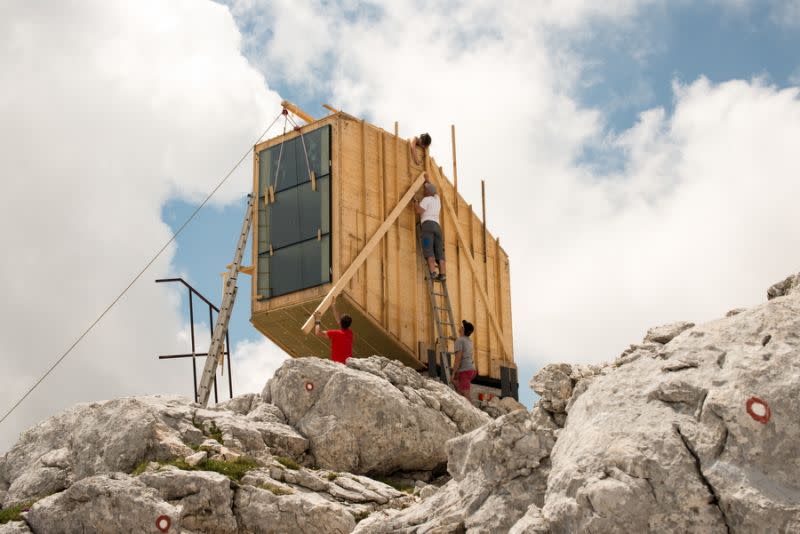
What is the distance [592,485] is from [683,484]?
1.99 feet

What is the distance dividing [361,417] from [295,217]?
624cm

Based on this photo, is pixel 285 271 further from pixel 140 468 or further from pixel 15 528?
pixel 15 528

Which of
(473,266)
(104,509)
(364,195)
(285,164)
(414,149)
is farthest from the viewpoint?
(473,266)

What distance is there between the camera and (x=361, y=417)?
14.4m

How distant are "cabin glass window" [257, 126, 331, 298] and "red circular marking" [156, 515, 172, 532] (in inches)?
320

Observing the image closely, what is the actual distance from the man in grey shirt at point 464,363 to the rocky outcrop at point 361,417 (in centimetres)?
261

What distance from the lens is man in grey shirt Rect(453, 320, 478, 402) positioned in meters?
18.0

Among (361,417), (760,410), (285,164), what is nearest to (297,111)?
(285,164)

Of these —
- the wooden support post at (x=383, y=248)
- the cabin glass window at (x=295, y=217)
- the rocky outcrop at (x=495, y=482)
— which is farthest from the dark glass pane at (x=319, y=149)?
the rocky outcrop at (x=495, y=482)

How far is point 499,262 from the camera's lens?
2228 cm

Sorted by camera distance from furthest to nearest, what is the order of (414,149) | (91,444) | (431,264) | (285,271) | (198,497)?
(414,149) < (431,264) < (285,271) < (91,444) < (198,497)

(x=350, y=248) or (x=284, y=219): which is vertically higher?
(x=284, y=219)

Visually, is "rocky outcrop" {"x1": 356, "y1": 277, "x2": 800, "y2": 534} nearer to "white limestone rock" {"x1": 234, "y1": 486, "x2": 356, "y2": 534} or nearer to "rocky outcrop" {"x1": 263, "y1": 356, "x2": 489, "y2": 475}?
"white limestone rock" {"x1": 234, "y1": 486, "x2": 356, "y2": 534}

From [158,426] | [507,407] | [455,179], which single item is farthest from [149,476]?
[455,179]
